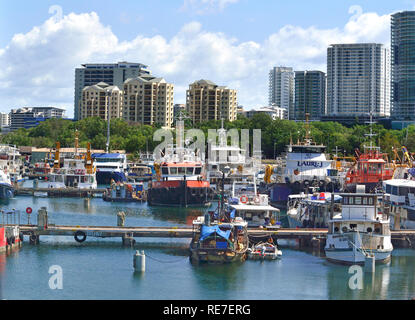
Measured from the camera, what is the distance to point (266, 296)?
36531 millimetres

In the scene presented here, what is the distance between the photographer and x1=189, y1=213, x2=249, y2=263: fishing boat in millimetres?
42875

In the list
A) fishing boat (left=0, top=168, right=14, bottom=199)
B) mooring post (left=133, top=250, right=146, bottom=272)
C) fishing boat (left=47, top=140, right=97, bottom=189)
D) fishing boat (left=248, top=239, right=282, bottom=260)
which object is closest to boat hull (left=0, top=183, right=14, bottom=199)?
fishing boat (left=0, top=168, right=14, bottom=199)

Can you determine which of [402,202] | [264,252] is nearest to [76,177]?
[402,202]

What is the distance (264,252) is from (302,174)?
110ft

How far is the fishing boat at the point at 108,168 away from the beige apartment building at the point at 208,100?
8054 centimetres

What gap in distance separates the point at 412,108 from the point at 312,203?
145613mm

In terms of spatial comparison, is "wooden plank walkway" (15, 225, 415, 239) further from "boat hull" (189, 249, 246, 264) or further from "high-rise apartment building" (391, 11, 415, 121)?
"high-rise apartment building" (391, 11, 415, 121)

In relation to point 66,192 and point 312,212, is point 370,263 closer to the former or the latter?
point 312,212

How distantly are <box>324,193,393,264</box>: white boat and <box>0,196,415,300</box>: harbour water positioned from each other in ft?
2.52

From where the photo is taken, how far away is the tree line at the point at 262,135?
133 meters

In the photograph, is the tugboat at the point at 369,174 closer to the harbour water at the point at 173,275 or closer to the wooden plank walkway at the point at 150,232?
the harbour water at the point at 173,275

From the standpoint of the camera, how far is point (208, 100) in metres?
195
